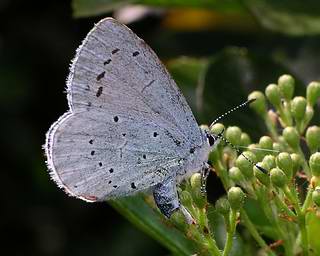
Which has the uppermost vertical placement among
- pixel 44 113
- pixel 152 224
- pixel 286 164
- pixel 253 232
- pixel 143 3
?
pixel 143 3

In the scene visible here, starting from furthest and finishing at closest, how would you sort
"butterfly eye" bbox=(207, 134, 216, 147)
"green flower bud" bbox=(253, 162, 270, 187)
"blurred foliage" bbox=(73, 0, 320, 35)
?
"blurred foliage" bbox=(73, 0, 320, 35), "butterfly eye" bbox=(207, 134, 216, 147), "green flower bud" bbox=(253, 162, 270, 187)

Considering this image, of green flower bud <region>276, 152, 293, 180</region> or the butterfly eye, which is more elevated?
green flower bud <region>276, 152, 293, 180</region>

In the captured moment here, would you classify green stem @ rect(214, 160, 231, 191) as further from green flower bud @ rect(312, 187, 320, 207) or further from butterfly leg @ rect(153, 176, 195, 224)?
green flower bud @ rect(312, 187, 320, 207)

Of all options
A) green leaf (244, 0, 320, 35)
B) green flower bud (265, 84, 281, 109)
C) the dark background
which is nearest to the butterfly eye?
green flower bud (265, 84, 281, 109)

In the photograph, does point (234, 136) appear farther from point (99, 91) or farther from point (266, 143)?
point (99, 91)

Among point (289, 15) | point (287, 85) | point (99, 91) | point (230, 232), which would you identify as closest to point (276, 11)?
point (289, 15)

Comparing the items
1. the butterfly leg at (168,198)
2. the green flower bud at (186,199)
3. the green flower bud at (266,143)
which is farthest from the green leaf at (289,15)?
the green flower bud at (186,199)

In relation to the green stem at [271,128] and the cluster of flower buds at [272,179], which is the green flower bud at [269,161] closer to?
the cluster of flower buds at [272,179]
